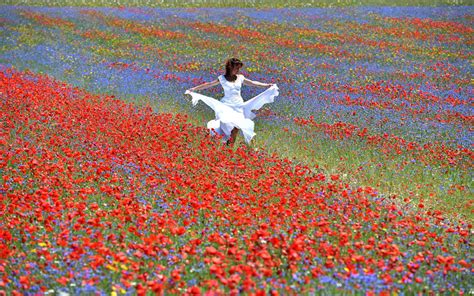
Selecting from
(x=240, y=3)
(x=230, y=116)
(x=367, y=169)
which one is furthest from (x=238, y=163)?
(x=240, y=3)

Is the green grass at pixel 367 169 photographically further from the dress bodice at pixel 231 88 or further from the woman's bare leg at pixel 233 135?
the dress bodice at pixel 231 88

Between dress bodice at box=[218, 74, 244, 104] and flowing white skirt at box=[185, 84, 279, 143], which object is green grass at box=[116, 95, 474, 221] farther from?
dress bodice at box=[218, 74, 244, 104]

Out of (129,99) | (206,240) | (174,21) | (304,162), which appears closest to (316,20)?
(174,21)

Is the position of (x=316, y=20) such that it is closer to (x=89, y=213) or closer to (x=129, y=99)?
(x=129, y=99)

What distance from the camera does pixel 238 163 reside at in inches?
304

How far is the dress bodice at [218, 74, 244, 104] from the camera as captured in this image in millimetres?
9658

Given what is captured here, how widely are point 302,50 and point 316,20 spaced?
5.57 meters

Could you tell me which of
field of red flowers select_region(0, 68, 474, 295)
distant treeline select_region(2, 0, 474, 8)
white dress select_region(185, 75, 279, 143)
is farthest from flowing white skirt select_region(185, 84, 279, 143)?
distant treeline select_region(2, 0, 474, 8)

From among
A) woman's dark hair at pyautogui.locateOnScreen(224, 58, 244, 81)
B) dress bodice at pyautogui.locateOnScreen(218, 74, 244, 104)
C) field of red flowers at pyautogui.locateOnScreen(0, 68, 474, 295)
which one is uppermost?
woman's dark hair at pyautogui.locateOnScreen(224, 58, 244, 81)

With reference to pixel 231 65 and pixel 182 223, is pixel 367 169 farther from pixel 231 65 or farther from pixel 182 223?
pixel 182 223

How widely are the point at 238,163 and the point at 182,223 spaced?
7.31ft

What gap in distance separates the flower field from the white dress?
1.26 feet

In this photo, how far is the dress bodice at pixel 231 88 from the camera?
9658 millimetres

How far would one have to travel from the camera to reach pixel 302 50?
61.4 ft
